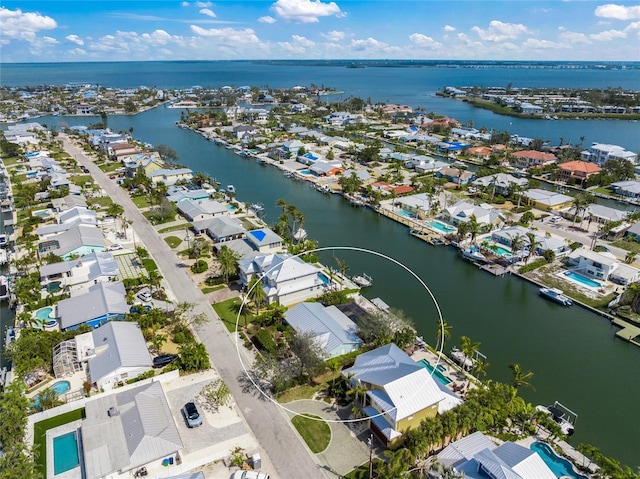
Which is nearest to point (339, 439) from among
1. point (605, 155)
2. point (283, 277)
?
point (283, 277)

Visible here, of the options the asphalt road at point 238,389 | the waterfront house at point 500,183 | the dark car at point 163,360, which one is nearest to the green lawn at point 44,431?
the dark car at point 163,360

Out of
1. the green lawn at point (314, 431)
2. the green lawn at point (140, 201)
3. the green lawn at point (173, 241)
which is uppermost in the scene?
the green lawn at point (140, 201)

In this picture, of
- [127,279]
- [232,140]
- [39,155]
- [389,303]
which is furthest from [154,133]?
[389,303]

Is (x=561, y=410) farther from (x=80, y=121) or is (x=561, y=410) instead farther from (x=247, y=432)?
(x=80, y=121)

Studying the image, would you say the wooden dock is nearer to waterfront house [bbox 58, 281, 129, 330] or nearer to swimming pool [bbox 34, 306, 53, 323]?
waterfront house [bbox 58, 281, 129, 330]

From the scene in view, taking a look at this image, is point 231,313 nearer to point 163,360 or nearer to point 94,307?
point 163,360

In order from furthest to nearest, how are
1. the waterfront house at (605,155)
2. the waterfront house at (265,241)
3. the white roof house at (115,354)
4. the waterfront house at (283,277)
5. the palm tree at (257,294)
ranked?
the waterfront house at (605,155), the waterfront house at (265,241), the waterfront house at (283,277), the palm tree at (257,294), the white roof house at (115,354)

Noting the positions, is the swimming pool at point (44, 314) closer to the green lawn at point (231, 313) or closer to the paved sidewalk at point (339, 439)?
the green lawn at point (231, 313)
